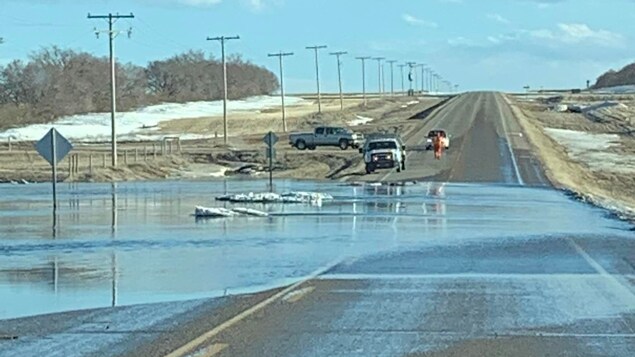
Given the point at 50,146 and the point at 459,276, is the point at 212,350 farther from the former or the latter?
the point at 50,146

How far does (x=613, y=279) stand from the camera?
1858 centimetres

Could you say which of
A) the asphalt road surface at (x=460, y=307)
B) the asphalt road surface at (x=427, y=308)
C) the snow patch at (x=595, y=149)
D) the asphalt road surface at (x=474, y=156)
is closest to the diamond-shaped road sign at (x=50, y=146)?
the asphalt road surface at (x=427, y=308)

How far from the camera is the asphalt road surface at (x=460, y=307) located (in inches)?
480

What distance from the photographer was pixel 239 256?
2272cm

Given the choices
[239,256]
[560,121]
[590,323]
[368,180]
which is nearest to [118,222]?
[239,256]

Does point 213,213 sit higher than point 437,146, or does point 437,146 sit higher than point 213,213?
point 437,146

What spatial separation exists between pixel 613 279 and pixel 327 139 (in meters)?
71.7

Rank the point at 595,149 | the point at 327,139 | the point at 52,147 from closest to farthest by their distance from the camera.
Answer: the point at 52,147 → the point at 595,149 → the point at 327,139

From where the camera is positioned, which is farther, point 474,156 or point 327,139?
point 327,139

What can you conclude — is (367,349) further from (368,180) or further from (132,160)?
(132,160)

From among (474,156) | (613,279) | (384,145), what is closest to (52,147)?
(613,279)

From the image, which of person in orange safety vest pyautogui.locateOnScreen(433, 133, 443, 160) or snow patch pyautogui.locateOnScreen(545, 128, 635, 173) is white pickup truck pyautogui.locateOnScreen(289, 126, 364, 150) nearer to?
snow patch pyautogui.locateOnScreen(545, 128, 635, 173)

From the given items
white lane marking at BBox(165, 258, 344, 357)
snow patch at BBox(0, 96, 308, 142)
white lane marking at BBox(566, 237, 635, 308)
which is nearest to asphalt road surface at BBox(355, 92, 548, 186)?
snow patch at BBox(0, 96, 308, 142)

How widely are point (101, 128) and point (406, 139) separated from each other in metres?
46.5
